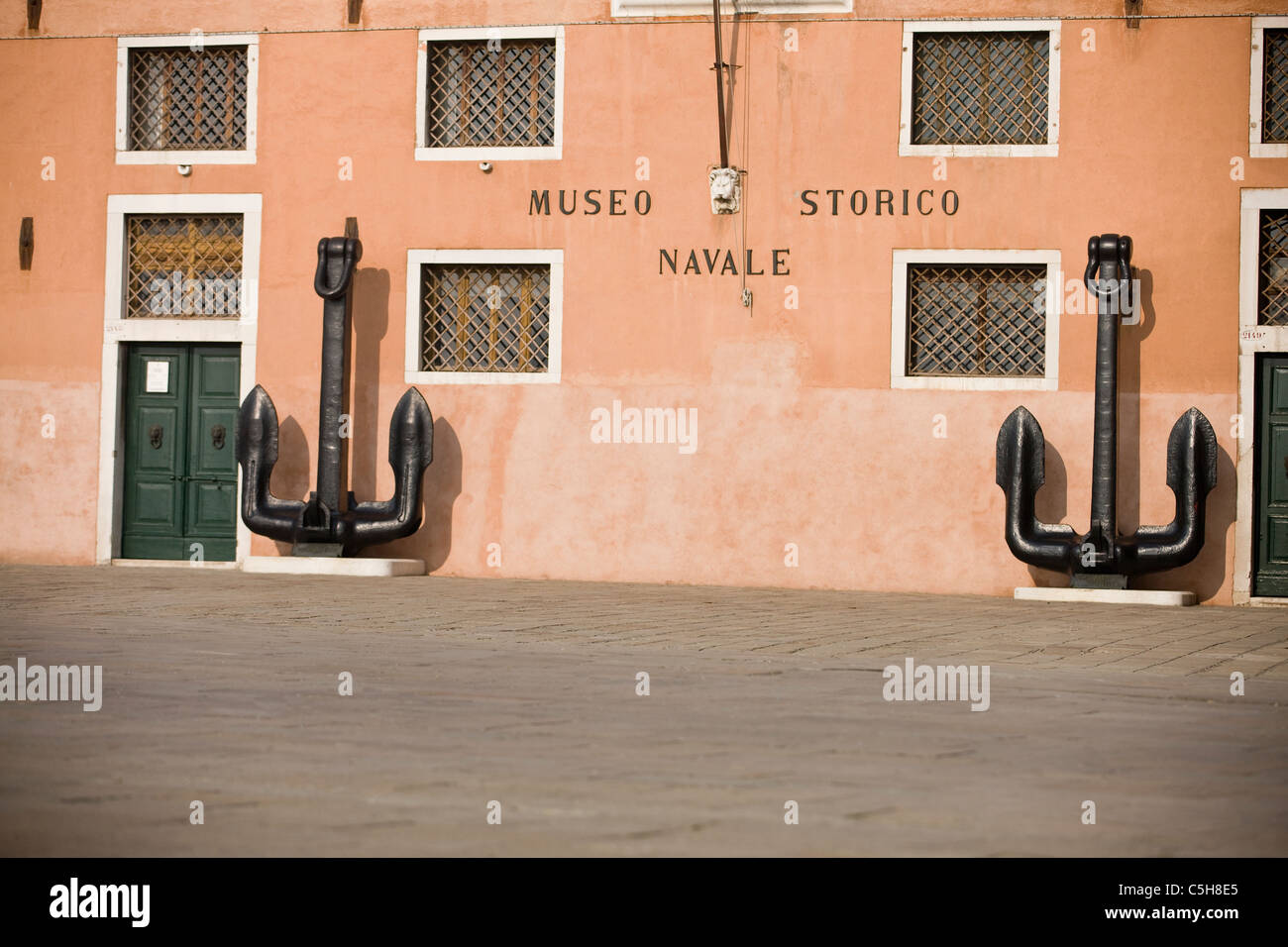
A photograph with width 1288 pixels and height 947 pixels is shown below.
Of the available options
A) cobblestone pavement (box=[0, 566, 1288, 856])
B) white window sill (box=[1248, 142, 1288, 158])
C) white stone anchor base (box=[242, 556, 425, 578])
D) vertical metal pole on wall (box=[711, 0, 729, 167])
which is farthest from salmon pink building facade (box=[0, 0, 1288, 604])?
cobblestone pavement (box=[0, 566, 1288, 856])

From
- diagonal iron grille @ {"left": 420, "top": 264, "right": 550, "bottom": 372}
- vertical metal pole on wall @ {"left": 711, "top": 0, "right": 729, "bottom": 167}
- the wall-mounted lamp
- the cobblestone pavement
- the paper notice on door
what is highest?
vertical metal pole on wall @ {"left": 711, "top": 0, "right": 729, "bottom": 167}

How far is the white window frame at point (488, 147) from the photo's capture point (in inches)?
613

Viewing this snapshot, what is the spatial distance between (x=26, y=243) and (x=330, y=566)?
4601 millimetres

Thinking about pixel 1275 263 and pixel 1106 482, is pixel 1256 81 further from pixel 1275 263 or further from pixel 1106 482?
pixel 1106 482

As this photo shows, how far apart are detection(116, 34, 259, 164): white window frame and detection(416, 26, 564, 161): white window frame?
1642mm

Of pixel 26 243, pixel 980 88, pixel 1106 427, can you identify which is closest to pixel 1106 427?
pixel 1106 427

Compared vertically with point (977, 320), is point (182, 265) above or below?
above

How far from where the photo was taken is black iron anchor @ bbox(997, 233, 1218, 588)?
13859 millimetres

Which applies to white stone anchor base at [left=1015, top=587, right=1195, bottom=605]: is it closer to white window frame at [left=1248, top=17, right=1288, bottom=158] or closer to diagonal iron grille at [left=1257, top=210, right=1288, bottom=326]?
diagonal iron grille at [left=1257, top=210, right=1288, bottom=326]

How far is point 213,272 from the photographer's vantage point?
16203 millimetres

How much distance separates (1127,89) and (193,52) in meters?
→ 8.79

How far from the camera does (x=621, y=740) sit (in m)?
5.53

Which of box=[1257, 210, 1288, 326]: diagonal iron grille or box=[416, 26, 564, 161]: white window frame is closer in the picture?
box=[1257, 210, 1288, 326]: diagonal iron grille

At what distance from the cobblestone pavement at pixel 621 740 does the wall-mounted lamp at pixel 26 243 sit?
6719 millimetres
